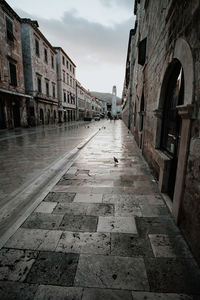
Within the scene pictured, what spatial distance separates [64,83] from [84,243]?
3337cm

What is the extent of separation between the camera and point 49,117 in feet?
82.2

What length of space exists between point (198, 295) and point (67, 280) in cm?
130

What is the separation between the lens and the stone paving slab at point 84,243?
1.91 meters

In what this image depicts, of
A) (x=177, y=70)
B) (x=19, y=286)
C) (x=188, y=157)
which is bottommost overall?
(x=19, y=286)

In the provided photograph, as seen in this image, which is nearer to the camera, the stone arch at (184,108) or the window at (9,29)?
the stone arch at (184,108)

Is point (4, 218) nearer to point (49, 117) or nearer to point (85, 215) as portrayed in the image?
point (85, 215)

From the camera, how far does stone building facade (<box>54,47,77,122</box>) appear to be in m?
28.8

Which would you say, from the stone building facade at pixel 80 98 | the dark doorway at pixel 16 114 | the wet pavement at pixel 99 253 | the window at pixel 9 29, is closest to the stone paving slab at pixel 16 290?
the wet pavement at pixel 99 253

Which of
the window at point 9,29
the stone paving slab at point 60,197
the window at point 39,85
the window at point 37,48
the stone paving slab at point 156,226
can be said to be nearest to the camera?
the stone paving slab at point 156,226

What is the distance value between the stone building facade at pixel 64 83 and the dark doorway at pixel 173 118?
2882 centimetres

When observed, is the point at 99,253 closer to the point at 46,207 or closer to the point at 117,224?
the point at 117,224

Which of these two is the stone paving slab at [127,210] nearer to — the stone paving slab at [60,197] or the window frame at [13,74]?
the stone paving slab at [60,197]

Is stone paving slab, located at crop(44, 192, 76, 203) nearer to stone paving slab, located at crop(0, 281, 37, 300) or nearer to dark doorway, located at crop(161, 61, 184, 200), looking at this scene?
stone paving slab, located at crop(0, 281, 37, 300)

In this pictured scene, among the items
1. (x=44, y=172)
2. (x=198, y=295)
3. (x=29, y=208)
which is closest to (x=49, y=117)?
(x=44, y=172)
